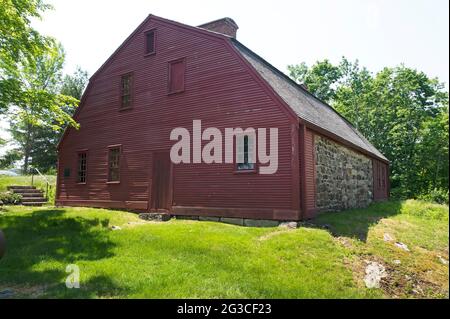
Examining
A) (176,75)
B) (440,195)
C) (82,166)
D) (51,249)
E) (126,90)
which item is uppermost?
(176,75)

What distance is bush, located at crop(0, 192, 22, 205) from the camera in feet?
60.1

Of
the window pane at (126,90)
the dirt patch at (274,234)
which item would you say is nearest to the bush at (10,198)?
the window pane at (126,90)

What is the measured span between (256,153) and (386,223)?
17.0 feet

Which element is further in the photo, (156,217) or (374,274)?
(156,217)

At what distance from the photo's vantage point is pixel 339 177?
14.6 m

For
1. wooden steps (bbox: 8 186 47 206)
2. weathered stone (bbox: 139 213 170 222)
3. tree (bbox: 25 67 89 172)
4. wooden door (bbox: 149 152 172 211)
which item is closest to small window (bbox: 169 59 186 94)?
wooden door (bbox: 149 152 172 211)

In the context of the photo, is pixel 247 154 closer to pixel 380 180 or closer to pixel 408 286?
pixel 408 286

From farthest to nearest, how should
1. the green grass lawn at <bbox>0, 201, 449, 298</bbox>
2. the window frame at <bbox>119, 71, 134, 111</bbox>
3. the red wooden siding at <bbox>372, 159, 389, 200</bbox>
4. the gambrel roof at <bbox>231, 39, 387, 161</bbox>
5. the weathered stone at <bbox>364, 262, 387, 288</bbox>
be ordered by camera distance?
the red wooden siding at <bbox>372, 159, 389, 200</bbox> < the window frame at <bbox>119, 71, 134, 111</bbox> < the gambrel roof at <bbox>231, 39, 387, 161</bbox> < the weathered stone at <bbox>364, 262, 387, 288</bbox> < the green grass lawn at <bbox>0, 201, 449, 298</bbox>

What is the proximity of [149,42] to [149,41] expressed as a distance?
0.05m

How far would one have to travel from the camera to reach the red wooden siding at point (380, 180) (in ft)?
71.4

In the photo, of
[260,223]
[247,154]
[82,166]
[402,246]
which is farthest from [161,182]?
[402,246]

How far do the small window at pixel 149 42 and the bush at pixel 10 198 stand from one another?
35.1 ft

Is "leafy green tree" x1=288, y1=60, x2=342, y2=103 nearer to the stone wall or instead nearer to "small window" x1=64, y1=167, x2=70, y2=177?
the stone wall

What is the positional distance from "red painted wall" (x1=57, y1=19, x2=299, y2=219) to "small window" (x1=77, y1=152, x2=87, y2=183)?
330 millimetres
